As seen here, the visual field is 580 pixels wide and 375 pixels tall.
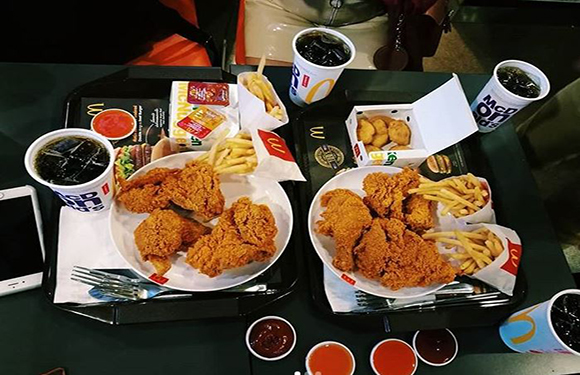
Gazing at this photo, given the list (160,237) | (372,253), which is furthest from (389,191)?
(160,237)

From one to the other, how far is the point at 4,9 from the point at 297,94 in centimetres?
106

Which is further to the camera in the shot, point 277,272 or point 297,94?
point 297,94

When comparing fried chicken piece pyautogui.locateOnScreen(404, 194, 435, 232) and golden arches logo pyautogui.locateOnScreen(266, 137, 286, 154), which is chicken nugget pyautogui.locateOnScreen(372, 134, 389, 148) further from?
golden arches logo pyautogui.locateOnScreen(266, 137, 286, 154)

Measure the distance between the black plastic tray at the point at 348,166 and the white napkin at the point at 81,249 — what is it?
59 centimetres

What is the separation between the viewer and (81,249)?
4.61ft

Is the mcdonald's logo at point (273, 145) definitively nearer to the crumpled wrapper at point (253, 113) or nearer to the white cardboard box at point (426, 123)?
the crumpled wrapper at point (253, 113)

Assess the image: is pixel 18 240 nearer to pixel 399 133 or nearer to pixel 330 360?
pixel 330 360

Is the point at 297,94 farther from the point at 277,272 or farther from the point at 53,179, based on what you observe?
the point at 53,179

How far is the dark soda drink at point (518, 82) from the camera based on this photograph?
66.0 inches

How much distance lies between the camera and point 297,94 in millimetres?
1770

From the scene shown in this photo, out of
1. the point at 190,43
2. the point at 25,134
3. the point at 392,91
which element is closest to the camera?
the point at 25,134

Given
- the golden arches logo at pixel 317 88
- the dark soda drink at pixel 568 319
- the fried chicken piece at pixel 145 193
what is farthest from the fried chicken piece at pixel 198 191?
the dark soda drink at pixel 568 319

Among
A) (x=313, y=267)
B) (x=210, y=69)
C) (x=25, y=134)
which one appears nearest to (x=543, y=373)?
(x=313, y=267)

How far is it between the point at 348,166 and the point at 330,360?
0.66 m
